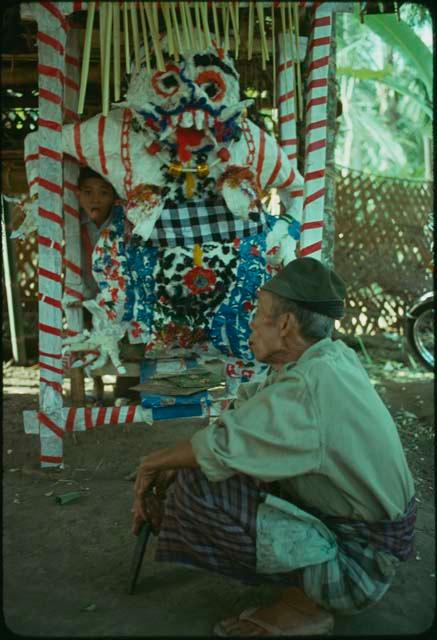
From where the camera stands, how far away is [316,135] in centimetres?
341

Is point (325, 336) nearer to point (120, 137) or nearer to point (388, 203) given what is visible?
point (120, 137)

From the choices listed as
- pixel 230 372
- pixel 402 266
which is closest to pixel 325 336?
pixel 230 372

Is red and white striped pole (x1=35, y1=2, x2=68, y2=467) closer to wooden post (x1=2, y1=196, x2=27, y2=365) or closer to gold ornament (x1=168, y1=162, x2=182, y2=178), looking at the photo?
gold ornament (x1=168, y1=162, x2=182, y2=178)

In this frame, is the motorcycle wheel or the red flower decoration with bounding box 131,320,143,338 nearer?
the red flower decoration with bounding box 131,320,143,338

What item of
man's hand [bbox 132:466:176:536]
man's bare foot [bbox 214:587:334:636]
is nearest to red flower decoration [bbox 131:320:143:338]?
man's hand [bbox 132:466:176:536]

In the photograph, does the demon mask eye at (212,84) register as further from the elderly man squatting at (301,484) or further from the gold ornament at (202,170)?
the elderly man squatting at (301,484)

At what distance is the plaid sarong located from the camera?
1894 millimetres

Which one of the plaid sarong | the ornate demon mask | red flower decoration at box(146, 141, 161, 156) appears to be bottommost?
the plaid sarong

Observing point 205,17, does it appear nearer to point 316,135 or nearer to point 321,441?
point 316,135

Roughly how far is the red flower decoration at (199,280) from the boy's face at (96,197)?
74 cm

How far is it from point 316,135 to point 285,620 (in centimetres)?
247

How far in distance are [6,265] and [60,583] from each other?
440cm

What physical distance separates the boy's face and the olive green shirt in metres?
2.22

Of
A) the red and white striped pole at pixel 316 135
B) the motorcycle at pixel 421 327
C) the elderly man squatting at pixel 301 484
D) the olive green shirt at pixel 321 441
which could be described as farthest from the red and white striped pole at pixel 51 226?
the motorcycle at pixel 421 327
